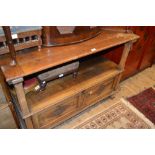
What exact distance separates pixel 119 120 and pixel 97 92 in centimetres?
40

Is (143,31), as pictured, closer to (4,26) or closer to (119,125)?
(119,125)

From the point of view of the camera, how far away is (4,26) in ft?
2.55

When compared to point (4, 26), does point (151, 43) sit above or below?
below

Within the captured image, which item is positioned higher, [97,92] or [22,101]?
[22,101]

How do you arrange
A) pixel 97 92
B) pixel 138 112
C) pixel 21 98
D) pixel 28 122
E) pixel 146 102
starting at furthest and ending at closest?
pixel 146 102, pixel 138 112, pixel 97 92, pixel 28 122, pixel 21 98

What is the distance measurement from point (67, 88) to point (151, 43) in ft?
4.57

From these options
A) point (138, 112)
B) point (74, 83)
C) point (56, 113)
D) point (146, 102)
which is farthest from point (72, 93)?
point (146, 102)

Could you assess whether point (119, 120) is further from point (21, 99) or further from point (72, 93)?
point (21, 99)

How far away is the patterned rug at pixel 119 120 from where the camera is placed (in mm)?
1606

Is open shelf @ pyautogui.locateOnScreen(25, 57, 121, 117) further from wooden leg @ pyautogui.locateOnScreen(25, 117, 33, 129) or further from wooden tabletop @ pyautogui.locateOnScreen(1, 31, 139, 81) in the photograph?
wooden tabletop @ pyautogui.locateOnScreen(1, 31, 139, 81)

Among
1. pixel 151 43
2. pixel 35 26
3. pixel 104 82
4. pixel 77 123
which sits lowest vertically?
pixel 77 123

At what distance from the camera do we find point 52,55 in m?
1.05

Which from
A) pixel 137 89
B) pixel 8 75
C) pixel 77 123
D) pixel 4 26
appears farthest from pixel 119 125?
pixel 4 26

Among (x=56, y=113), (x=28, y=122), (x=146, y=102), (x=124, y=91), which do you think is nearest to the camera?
(x=28, y=122)
